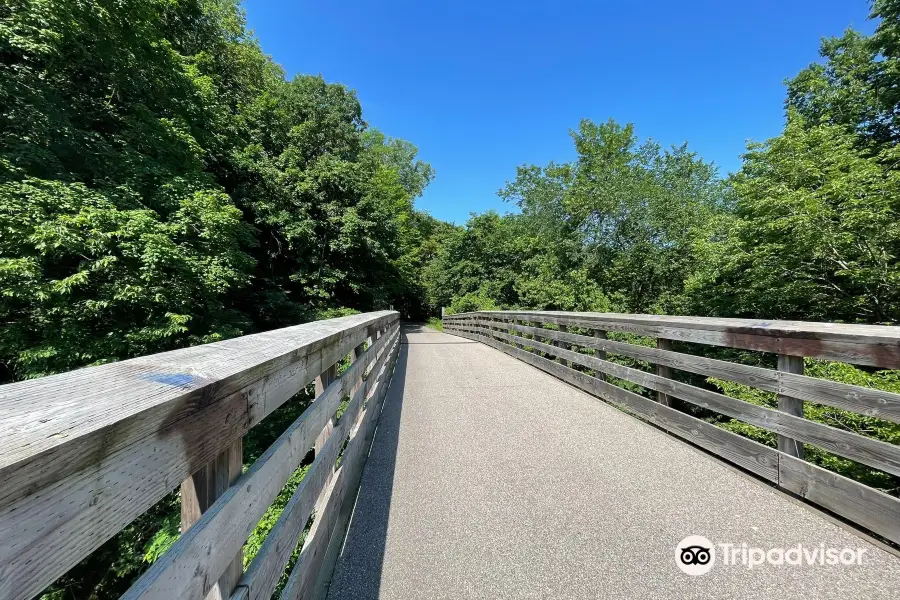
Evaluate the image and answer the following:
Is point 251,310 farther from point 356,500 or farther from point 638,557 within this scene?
point 638,557

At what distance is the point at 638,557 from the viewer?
1928mm

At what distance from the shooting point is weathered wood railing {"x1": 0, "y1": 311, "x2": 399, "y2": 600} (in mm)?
545

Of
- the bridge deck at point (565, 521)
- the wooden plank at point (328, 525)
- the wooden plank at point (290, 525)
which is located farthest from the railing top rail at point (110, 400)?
the bridge deck at point (565, 521)

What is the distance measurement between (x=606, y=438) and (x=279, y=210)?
13.4 meters

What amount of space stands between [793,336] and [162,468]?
9.48 feet

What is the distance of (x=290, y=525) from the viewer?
148cm

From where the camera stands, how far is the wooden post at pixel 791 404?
2293 millimetres

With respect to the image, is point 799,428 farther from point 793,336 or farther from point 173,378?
point 173,378

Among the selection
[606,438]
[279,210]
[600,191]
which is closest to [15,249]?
[606,438]

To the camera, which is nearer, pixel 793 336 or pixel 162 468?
pixel 162 468

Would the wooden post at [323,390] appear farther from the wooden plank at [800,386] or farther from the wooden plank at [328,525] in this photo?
the wooden plank at [800,386]

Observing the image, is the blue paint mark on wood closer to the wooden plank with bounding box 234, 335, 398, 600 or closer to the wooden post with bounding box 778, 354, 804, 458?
the wooden plank with bounding box 234, 335, 398, 600

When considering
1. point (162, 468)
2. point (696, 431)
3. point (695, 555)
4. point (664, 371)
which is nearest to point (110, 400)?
point (162, 468)

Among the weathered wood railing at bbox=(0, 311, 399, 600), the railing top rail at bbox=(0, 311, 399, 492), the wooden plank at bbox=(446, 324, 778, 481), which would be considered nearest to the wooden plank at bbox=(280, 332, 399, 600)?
the weathered wood railing at bbox=(0, 311, 399, 600)
